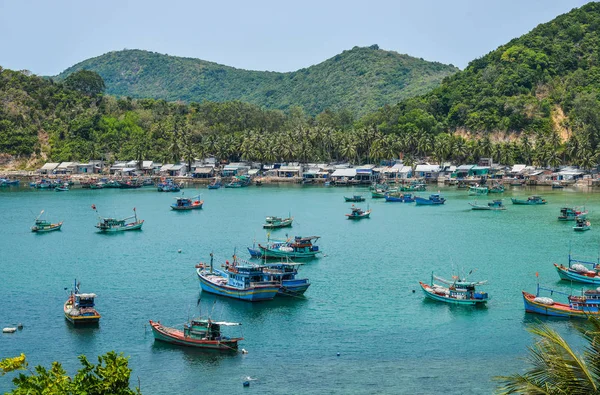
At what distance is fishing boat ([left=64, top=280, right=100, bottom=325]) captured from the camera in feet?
141

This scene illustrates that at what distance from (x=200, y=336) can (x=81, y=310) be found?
28.0 feet

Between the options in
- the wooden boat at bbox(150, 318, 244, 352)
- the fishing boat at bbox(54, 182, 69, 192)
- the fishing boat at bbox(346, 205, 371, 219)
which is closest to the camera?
the wooden boat at bbox(150, 318, 244, 352)

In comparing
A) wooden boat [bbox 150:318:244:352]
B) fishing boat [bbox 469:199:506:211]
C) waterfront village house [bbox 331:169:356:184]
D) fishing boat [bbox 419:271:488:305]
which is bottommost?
wooden boat [bbox 150:318:244:352]

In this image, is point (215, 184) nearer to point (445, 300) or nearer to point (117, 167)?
point (117, 167)

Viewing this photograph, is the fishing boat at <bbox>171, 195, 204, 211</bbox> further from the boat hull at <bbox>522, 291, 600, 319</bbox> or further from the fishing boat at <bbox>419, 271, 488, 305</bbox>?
the boat hull at <bbox>522, 291, 600, 319</bbox>

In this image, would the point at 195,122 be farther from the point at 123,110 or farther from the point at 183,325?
the point at 183,325

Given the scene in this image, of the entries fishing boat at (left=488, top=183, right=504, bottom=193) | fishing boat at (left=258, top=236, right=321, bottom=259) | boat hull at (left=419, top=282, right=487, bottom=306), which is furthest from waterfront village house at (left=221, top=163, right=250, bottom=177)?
boat hull at (left=419, top=282, right=487, bottom=306)

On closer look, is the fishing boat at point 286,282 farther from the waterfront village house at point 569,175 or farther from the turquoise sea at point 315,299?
the waterfront village house at point 569,175

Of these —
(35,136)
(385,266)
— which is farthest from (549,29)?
(385,266)

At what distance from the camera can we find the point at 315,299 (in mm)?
49344

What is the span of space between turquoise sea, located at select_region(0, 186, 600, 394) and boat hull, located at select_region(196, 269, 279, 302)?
0.50 meters

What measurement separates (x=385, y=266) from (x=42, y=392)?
43159 mm

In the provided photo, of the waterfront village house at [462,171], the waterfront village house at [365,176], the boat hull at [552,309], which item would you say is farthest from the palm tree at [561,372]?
the waterfront village house at [462,171]

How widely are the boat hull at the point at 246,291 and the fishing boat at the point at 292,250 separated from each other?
1217 cm
